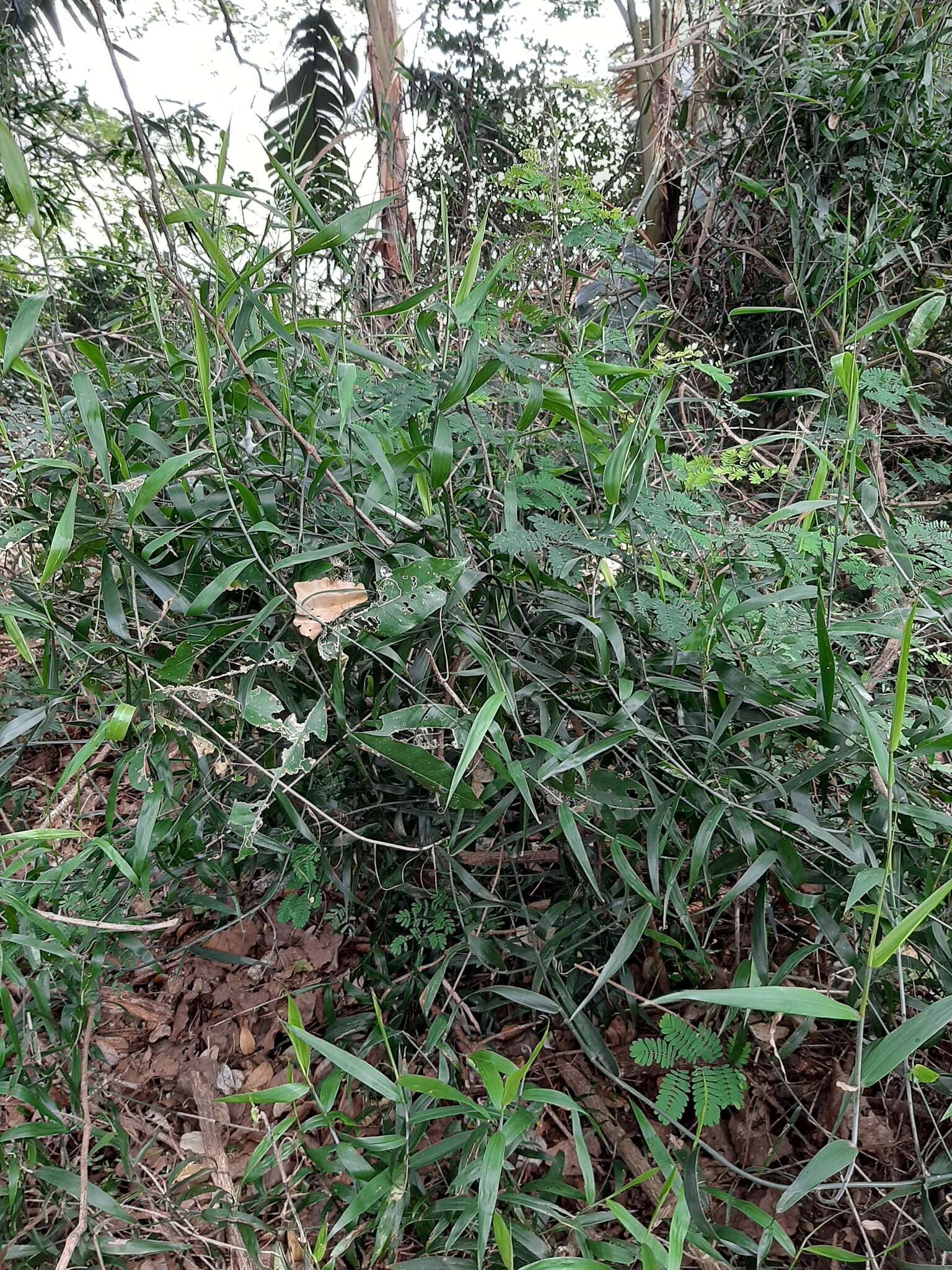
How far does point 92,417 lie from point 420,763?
461 millimetres

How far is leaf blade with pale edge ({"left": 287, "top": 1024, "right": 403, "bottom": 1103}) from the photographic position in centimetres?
63

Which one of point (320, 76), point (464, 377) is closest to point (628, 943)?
point (464, 377)

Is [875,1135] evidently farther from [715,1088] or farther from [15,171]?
[15,171]

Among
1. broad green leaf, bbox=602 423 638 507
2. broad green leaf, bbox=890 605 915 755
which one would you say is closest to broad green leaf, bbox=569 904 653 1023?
broad green leaf, bbox=890 605 915 755

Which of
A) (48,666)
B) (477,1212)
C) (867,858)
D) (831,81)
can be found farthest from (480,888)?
(831,81)

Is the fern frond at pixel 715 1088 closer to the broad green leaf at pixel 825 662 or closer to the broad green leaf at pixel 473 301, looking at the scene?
the broad green leaf at pixel 825 662

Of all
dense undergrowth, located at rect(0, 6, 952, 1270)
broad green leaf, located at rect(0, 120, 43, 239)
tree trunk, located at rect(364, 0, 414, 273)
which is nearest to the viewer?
broad green leaf, located at rect(0, 120, 43, 239)

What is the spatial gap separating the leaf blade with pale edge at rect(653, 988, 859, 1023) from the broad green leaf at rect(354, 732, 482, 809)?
0.27m

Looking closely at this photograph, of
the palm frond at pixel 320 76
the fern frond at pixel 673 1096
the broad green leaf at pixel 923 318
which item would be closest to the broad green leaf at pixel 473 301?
the broad green leaf at pixel 923 318

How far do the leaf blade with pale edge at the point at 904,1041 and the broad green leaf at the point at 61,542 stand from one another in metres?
0.78

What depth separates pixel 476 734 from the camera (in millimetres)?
630

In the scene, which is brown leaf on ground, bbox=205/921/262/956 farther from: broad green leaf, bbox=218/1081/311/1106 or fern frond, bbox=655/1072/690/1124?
fern frond, bbox=655/1072/690/1124

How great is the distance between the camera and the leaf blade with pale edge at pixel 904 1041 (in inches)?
19.6

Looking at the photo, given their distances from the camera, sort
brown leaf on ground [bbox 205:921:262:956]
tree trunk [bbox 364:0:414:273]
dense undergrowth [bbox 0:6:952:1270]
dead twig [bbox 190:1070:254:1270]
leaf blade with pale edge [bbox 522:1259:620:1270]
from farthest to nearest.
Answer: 1. tree trunk [bbox 364:0:414:273]
2. brown leaf on ground [bbox 205:921:262:956]
3. dead twig [bbox 190:1070:254:1270]
4. dense undergrowth [bbox 0:6:952:1270]
5. leaf blade with pale edge [bbox 522:1259:620:1270]
